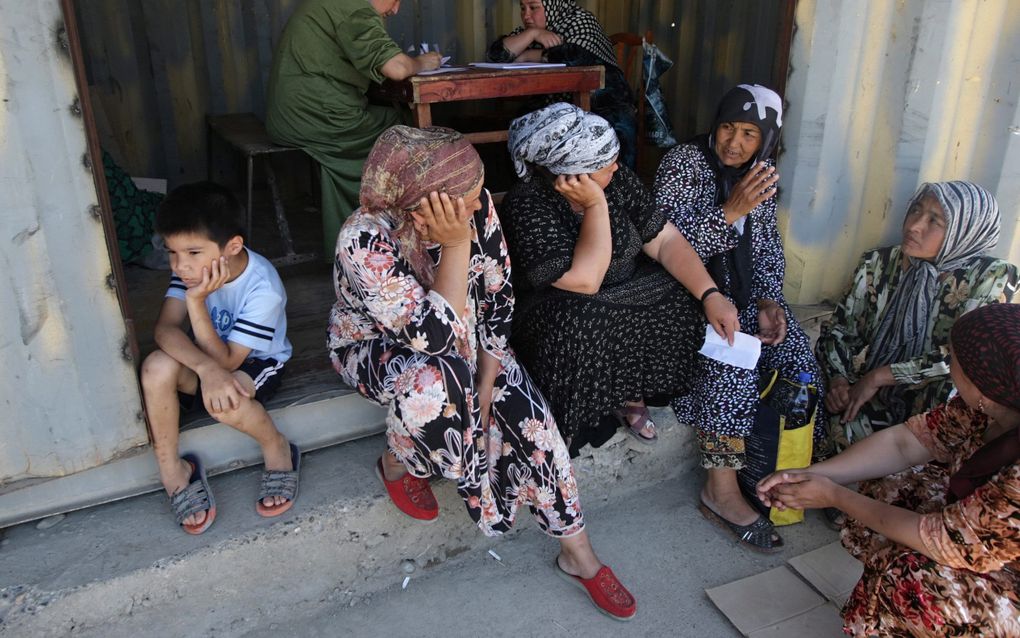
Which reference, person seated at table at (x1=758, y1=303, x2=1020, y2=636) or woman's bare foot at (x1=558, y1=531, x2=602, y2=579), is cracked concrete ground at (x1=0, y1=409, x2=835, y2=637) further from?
person seated at table at (x1=758, y1=303, x2=1020, y2=636)

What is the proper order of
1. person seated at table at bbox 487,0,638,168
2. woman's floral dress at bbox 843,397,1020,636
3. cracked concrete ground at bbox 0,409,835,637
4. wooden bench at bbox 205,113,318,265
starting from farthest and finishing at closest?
person seated at table at bbox 487,0,638,168, wooden bench at bbox 205,113,318,265, cracked concrete ground at bbox 0,409,835,637, woman's floral dress at bbox 843,397,1020,636

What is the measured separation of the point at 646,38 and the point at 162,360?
11.0 feet

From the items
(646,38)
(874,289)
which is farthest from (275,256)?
(874,289)

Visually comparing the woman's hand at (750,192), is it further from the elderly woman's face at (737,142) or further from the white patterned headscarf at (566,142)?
the white patterned headscarf at (566,142)

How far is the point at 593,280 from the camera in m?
2.31

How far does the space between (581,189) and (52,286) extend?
4.75ft

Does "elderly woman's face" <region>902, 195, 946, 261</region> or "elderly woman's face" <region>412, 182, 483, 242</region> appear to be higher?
"elderly woman's face" <region>412, 182, 483, 242</region>

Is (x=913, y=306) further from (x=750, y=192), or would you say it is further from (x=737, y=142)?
(x=737, y=142)

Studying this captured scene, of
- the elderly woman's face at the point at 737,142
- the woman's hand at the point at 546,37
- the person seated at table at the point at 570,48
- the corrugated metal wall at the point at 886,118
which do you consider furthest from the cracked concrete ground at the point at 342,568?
the woman's hand at the point at 546,37

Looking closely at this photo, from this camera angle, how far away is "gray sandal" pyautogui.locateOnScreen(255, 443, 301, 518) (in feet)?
7.36

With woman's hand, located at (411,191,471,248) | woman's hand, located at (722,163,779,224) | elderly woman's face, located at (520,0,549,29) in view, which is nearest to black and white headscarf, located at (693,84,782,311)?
woman's hand, located at (722,163,779,224)

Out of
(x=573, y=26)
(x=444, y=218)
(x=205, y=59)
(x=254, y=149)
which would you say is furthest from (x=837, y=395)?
(x=205, y=59)

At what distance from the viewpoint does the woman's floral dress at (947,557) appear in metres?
1.68

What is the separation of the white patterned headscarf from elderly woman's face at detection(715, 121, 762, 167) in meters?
0.70
